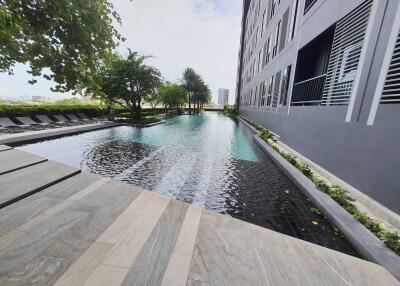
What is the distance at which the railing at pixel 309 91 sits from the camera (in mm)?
8539

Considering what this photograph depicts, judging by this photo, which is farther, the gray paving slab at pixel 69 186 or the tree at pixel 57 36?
the gray paving slab at pixel 69 186

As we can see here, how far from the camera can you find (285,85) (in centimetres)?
1269

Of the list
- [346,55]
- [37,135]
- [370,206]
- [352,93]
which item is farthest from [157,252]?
[37,135]

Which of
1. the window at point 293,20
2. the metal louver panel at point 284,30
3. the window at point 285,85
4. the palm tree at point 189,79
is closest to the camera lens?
the window at point 293,20

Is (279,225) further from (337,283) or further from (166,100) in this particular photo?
(166,100)

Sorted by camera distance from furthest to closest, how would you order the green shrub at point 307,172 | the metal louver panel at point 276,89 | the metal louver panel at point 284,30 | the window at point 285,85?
the metal louver panel at point 276,89
the metal louver panel at point 284,30
the window at point 285,85
the green shrub at point 307,172

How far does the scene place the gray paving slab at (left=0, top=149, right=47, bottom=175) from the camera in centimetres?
505

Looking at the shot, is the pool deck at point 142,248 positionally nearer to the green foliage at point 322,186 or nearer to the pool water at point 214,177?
the pool water at point 214,177

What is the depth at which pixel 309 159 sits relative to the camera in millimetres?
8000

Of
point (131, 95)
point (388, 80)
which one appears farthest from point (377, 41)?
point (131, 95)

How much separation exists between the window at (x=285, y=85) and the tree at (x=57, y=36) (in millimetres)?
11278

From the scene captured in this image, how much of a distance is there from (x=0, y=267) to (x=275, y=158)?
8.13 meters

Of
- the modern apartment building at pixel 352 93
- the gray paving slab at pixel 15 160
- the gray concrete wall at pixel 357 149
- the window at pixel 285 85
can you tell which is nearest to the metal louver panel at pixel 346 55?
the modern apartment building at pixel 352 93

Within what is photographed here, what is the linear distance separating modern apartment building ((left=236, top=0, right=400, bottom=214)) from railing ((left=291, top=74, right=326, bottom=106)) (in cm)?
5
